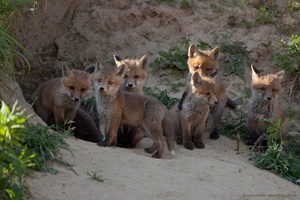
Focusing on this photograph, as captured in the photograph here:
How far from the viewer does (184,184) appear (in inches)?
244

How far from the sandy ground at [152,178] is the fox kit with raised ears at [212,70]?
57.4 inches

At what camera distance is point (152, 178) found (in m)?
6.13

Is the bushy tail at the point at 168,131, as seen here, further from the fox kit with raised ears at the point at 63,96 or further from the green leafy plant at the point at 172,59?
the green leafy plant at the point at 172,59

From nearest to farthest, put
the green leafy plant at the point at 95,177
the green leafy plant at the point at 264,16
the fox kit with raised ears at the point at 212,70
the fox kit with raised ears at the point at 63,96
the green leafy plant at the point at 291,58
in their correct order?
the green leafy plant at the point at 95,177
the fox kit with raised ears at the point at 63,96
the fox kit with raised ears at the point at 212,70
the green leafy plant at the point at 291,58
the green leafy plant at the point at 264,16

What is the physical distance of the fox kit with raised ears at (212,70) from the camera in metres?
9.24

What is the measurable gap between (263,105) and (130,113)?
2521 millimetres

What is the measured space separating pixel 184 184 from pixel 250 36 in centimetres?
519

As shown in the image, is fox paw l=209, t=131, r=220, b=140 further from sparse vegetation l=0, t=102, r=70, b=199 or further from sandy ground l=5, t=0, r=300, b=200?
sparse vegetation l=0, t=102, r=70, b=199

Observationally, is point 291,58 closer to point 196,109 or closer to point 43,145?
point 196,109

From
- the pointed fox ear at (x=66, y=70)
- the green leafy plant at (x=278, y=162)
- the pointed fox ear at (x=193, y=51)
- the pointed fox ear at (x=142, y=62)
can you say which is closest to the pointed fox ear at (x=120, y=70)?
the pointed fox ear at (x=66, y=70)

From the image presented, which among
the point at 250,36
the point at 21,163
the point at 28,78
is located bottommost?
the point at 28,78

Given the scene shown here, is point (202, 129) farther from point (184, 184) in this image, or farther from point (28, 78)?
point (28, 78)

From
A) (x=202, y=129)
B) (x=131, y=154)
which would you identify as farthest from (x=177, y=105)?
(x=131, y=154)

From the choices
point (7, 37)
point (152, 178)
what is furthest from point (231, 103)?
point (7, 37)
